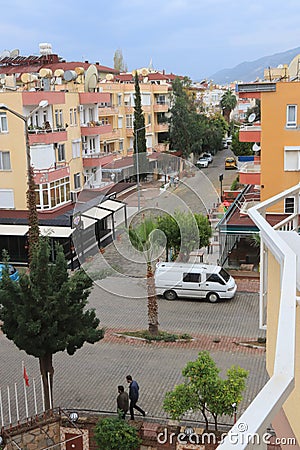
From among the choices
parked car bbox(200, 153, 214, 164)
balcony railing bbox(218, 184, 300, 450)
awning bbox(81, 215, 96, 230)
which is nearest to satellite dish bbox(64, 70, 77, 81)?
awning bbox(81, 215, 96, 230)

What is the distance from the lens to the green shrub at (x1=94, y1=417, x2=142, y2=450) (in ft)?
36.2

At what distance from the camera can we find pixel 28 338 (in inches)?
470

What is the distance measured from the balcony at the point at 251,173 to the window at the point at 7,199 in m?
11.5

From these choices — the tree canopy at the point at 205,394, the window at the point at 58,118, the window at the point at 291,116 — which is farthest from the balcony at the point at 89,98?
the tree canopy at the point at 205,394

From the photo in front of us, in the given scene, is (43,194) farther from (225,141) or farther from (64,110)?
(225,141)

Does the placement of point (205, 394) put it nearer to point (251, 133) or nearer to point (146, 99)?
point (251, 133)

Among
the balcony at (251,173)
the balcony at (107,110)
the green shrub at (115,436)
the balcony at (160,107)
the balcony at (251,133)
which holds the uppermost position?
the balcony at (160,107)

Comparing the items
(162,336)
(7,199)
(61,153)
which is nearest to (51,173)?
(7,199)

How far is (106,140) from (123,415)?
3780 cm

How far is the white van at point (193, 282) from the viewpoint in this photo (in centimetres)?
2114

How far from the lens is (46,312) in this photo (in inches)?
471

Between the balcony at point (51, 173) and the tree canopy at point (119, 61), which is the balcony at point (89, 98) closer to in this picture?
the balcony at point (51, 173)

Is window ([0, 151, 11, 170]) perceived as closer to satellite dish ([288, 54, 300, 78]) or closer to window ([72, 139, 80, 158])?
window ([72, 139, 80, 158])

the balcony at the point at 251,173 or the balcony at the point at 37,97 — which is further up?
the balcony at the point at 37,97
